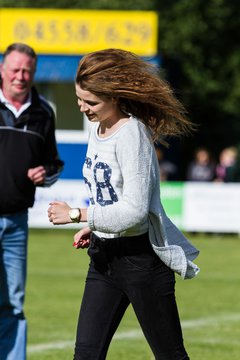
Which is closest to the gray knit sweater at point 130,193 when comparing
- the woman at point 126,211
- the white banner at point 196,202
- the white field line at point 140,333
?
the woman at point 126,211

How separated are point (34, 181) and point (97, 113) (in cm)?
199

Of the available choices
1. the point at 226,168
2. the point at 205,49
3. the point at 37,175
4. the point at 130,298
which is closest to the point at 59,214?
the point at 130,298

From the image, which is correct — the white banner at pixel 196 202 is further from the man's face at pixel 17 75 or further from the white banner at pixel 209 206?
the man's face at pixel 17 75

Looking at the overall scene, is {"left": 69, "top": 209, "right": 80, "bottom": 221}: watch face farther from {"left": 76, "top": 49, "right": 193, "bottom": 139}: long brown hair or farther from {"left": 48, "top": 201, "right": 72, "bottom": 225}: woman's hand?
{"left": 76, "top": 49, "right": 193, "bottom": 139}: long brown hair

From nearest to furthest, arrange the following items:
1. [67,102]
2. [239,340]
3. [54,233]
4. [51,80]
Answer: [239,340] < [54,233] < [51,80] < [67,102]

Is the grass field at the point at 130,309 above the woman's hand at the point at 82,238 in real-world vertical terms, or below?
below

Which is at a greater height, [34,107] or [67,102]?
[34,107]

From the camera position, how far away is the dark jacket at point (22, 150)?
7332 mm

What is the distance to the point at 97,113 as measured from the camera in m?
5.48

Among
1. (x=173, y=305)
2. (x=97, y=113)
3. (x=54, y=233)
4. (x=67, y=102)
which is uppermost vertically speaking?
(x=97, y=113)

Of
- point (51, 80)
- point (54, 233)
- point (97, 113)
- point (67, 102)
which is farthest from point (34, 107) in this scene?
point (67, 102)

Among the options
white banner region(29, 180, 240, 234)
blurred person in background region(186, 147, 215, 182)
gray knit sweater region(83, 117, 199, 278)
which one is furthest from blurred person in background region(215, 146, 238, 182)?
gray knit sweater region(83, 117, 199, 278)

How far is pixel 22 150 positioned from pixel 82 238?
67.3 inches

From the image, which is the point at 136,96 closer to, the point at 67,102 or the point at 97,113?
the point at 97,113
